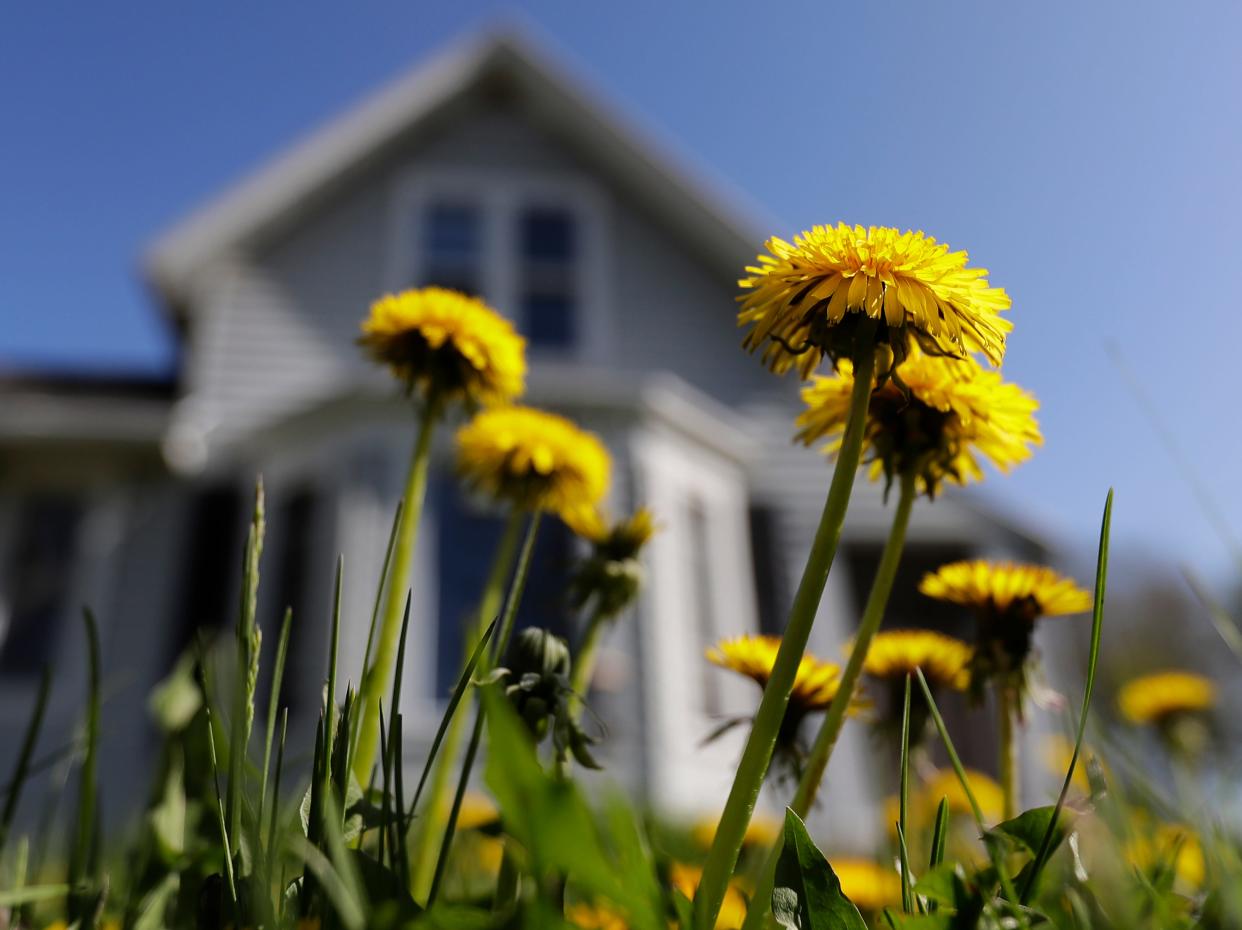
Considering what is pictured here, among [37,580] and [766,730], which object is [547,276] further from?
[766,730]

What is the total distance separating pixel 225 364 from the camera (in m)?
8.37

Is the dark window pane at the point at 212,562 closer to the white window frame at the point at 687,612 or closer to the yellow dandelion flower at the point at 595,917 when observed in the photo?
the white window frame at the point at 687,612

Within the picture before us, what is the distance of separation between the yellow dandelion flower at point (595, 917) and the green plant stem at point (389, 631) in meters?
0.23

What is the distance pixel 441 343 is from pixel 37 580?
7.72 m

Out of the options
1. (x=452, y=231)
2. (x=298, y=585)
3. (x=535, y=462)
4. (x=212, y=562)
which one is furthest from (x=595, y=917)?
(x=452, y=231)

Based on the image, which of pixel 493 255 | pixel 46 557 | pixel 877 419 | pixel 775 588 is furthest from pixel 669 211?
pixel 877 419

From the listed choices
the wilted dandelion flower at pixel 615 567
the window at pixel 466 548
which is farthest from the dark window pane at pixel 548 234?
the wilted dandelion flower at pixel 615 567

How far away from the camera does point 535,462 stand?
1389mm

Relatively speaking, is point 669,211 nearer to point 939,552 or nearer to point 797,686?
point 939,552

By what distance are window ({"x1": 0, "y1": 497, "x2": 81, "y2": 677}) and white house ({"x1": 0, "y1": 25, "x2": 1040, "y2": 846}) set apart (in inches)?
0.8

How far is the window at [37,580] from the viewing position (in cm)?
748

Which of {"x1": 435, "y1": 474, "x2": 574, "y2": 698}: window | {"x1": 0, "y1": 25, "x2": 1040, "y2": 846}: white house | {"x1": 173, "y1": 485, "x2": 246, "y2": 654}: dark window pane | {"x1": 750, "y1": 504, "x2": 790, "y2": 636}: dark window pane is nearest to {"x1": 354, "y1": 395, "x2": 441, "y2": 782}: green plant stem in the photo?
{"x1": 0, "y1": 25, "x2": 1040, "y2": 846}: white house

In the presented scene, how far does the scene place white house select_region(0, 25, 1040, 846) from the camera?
711cm

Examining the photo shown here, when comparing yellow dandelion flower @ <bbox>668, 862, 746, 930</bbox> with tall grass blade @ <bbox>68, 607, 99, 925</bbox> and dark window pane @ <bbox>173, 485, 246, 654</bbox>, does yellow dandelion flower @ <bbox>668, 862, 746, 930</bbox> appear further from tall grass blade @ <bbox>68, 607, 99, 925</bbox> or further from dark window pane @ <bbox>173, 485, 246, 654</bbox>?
dark window pane @ <bbox>173, 485, 246, 654</bbox>
